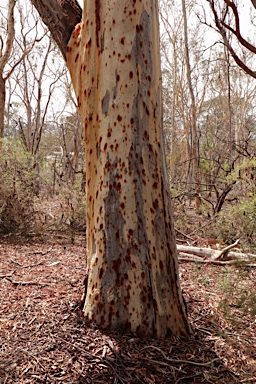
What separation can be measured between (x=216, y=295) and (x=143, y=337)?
4.06 feet

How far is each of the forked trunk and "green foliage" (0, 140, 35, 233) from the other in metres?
4.00

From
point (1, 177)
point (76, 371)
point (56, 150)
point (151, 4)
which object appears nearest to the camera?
point (76, 371)

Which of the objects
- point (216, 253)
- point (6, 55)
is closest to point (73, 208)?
point (216, 253)

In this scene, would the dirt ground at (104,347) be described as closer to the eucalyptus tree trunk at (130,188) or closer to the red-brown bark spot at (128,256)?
the eucalyptus tree trunk at (130,188)

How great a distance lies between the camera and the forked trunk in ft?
7.63

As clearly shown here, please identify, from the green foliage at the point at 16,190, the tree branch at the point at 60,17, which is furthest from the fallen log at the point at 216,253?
the tree branch at the point at 60,17

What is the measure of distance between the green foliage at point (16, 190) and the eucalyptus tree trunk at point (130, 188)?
13.1 ft

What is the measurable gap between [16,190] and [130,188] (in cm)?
423

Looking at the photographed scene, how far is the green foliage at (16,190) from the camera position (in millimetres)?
6055

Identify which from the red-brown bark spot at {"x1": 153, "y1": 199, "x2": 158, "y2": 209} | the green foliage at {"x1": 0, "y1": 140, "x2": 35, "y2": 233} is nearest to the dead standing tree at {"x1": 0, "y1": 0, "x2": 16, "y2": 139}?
the green foliage at {"x1": 0, "y1": 140, "x2": 35, "y2": 233}

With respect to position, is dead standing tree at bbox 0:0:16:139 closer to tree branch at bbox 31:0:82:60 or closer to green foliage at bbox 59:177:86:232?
green foliage at bbox 59:177:86:232

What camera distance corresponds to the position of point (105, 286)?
237 cm

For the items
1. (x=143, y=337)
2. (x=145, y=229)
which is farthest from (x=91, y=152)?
(x=143, y=337)

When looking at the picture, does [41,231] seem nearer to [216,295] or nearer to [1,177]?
[1,177]
